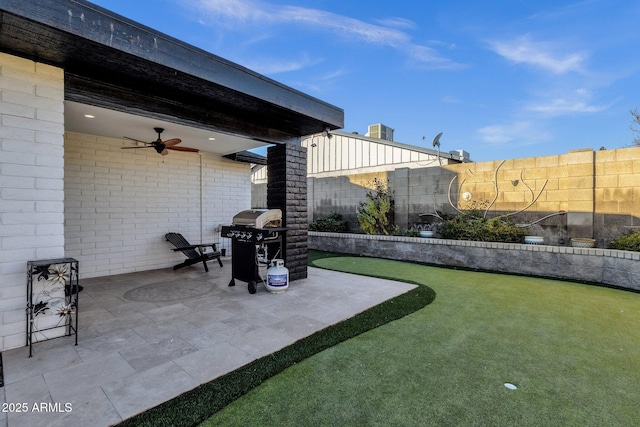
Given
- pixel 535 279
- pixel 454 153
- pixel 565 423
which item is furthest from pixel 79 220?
pixel 454 153

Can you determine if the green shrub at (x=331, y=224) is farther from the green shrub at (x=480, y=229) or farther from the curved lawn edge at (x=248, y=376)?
the curved lawn edge at (x=248, y=376)

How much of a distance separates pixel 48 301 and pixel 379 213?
23.0 feet

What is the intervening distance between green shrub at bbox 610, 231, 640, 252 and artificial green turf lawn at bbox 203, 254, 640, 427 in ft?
5.60

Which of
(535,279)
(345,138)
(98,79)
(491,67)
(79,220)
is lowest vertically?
(535,279)

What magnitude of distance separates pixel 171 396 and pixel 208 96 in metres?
3.20

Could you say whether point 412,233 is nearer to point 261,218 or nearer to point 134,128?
point 261,218

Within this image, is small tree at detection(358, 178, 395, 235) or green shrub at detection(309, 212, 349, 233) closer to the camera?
small tree at detection(358, 178, 395, 235)

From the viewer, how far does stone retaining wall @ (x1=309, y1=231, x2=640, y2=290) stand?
496cm

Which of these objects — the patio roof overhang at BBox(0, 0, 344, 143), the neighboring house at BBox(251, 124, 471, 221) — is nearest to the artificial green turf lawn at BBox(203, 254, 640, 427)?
the patio roof overhang at BBox(0, 0, 344, 143)

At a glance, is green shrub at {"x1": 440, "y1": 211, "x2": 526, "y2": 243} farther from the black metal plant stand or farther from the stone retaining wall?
the black metal plant stand

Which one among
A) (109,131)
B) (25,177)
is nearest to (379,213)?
(109,131)

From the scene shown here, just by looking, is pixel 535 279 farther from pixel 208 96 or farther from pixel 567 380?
pixel 208 96

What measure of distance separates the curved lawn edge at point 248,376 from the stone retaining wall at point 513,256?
3.43 metres

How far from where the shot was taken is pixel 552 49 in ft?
22.7
